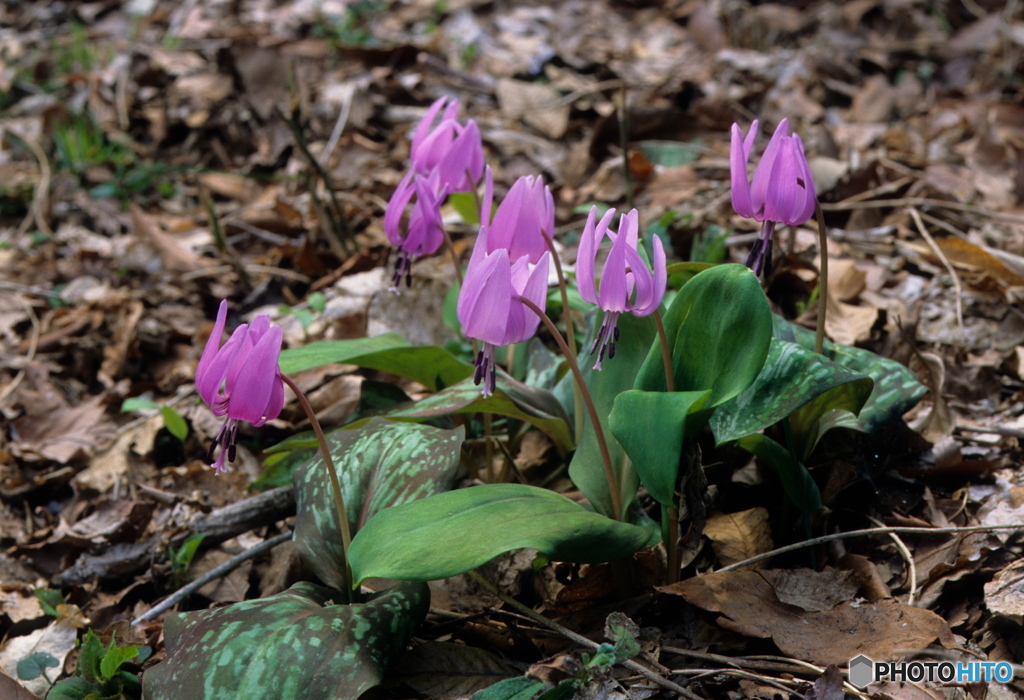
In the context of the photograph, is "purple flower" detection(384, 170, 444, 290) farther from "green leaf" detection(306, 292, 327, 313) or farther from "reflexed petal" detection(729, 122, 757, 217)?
"green leaf" detection(306, 292, 327, 313)

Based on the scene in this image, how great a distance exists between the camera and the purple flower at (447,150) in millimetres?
2102

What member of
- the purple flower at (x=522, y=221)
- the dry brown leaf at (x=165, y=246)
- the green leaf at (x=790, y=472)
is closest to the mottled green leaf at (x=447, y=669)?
the green leaf at (x=790, y=472)

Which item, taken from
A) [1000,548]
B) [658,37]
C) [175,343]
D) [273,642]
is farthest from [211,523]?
[658,37]

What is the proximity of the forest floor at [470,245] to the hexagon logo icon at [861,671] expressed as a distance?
0.06 meters

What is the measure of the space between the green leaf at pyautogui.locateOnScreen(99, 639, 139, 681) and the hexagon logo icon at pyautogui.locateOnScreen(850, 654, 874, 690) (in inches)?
56.7

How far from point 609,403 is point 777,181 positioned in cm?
60

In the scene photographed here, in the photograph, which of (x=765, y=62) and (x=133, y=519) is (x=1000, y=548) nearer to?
(x=133, y=519)

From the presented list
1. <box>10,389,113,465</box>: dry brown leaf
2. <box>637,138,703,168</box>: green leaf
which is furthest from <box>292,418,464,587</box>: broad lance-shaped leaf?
<box>637,138,703,168</box>: green leaf

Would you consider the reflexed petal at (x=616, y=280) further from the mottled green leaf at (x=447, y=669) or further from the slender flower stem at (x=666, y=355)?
the mottled green leaf at (x=447, y=669)

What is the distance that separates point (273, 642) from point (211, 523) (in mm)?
864

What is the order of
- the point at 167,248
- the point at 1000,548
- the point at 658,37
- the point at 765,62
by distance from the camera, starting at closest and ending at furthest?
1. the point at 1000,548
2. the point at 167,248
3. the point at 765,62
4. the point at 658,37

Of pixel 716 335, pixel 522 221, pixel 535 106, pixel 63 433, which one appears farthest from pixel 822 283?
pixel 535 106

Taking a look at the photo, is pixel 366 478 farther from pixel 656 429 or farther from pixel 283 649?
pixel 656 429

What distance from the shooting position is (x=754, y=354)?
5.12 feet
